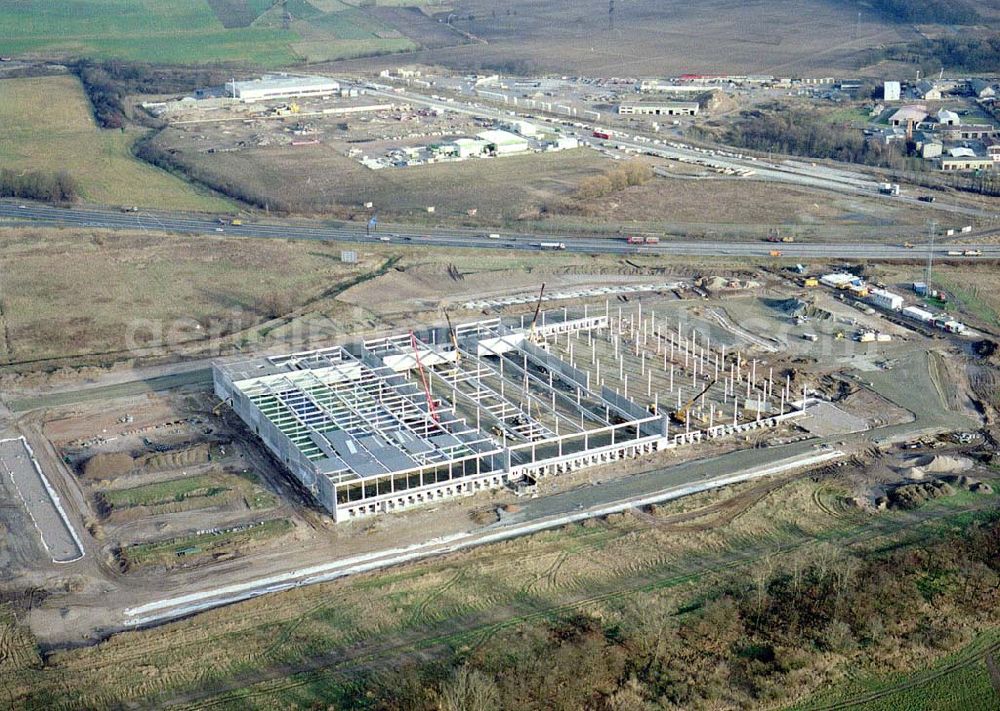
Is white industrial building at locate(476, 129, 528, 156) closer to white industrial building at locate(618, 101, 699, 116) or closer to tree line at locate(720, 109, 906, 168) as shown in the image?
tree line at locate(720, 109, 906, 168)

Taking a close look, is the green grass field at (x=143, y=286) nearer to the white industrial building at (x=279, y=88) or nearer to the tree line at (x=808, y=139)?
the tree line at (x=808, y=139)

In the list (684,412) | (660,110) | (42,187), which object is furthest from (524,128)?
(684,412)

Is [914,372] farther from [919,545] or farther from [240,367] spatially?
[240,367]

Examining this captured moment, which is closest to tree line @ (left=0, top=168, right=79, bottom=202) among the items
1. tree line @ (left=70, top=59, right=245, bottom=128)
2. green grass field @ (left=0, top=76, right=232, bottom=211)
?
green grass field @ (left=0, top=76, right=232, bottom=211)

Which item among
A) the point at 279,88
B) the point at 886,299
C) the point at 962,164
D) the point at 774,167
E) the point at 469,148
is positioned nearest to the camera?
the point at 886,299

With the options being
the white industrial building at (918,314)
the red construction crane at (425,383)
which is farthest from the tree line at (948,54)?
the red construction crane at (425,383)

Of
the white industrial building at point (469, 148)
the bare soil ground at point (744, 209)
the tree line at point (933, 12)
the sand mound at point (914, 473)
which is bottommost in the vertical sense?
the sand mound at point (914, 473)

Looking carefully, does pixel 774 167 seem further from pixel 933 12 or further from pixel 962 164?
pixel 933 12
